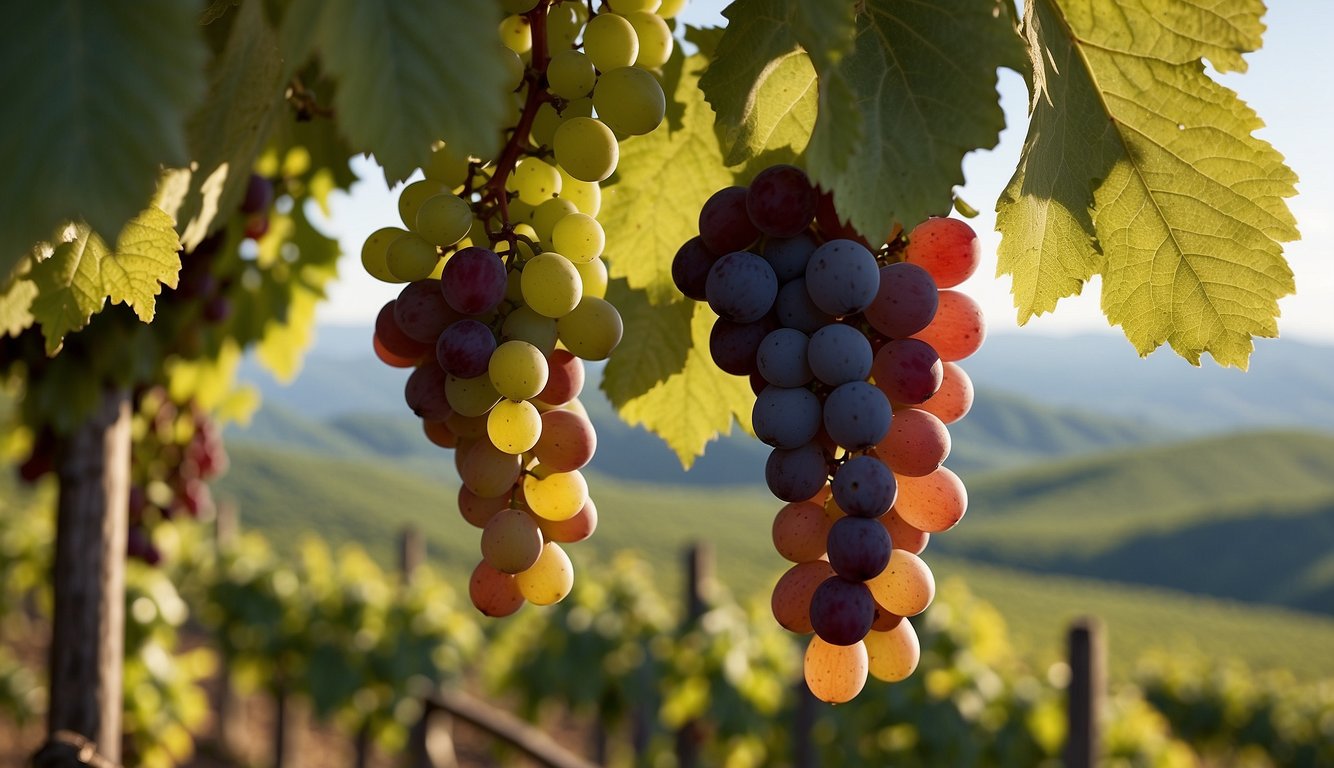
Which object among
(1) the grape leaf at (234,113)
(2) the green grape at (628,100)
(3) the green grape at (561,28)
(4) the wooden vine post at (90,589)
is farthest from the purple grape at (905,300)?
(4) the wooden vine post at (90,589)

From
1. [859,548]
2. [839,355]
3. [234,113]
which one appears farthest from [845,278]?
[234,113]

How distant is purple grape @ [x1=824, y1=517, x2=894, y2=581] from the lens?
70 centimetres

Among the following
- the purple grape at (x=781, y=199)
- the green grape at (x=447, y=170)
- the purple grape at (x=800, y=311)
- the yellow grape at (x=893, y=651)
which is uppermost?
the green grape at (x=447, y=170)

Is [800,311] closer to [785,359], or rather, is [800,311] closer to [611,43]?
[785,359]

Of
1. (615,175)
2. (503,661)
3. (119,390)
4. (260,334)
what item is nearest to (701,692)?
(503,661)

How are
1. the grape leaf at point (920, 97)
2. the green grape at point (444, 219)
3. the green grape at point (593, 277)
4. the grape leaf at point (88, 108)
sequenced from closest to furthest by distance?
1. the grape leaf at point (88, 108)
2. the grape leaf at point (920, 97)
3. the green grape at point (444, 219)
4. the green grape at point (593, 277)

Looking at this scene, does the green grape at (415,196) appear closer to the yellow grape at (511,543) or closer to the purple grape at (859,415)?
the yellow grape at (511,543)

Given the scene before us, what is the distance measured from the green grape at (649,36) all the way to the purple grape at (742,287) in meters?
0.19

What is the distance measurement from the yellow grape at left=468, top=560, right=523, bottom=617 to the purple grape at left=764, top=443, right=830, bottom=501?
0.73 ft

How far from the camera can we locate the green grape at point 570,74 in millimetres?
780

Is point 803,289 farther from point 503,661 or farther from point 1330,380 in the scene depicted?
point 1330,380

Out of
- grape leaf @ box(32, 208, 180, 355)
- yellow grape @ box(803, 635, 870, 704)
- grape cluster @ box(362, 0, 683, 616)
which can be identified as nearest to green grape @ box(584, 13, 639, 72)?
grape cluster @ box(362, 0, 683, 616)

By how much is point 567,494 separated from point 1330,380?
129 m

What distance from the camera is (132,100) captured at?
38cm
